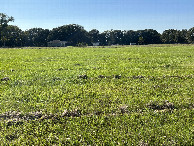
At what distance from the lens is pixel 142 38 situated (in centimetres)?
15912

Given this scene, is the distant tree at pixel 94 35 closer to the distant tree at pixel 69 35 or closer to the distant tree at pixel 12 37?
the distant tree at pixel 69 35

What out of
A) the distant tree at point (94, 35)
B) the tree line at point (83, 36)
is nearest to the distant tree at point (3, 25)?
the tree line at point (83, 36)

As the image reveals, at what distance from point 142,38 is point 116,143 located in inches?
6287

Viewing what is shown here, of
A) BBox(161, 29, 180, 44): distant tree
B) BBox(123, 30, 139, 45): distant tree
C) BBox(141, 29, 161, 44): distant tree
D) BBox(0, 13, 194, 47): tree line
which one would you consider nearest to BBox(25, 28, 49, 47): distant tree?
BBox(0, 13, 194, 47): tree line

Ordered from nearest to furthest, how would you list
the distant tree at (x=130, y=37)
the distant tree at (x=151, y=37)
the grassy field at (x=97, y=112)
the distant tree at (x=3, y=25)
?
1. the grassy field at (x=97, y=112)
2. the distant tree at (x=3, y=25)
3. the distant tree at (x=151, y=37)
4. the distant tree at (x=130, y=37)

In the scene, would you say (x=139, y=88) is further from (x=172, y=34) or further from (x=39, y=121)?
(x=172, y=34)

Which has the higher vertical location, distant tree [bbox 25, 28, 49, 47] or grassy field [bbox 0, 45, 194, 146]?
distant tree [bbox 25, 28, 49, 47]

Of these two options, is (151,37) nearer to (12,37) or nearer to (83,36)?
(83,36)

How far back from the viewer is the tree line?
439 feet

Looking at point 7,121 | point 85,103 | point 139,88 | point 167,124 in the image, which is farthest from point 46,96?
point 167,124

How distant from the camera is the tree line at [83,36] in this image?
439ft

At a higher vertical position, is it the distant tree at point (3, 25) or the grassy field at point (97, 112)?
the distant tree at point (3, 25)

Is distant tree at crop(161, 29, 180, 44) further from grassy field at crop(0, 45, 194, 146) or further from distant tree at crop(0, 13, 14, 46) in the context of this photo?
grassy field at crop(0, 45, 194, 146)

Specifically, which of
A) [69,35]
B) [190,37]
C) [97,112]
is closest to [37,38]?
[69,35]
